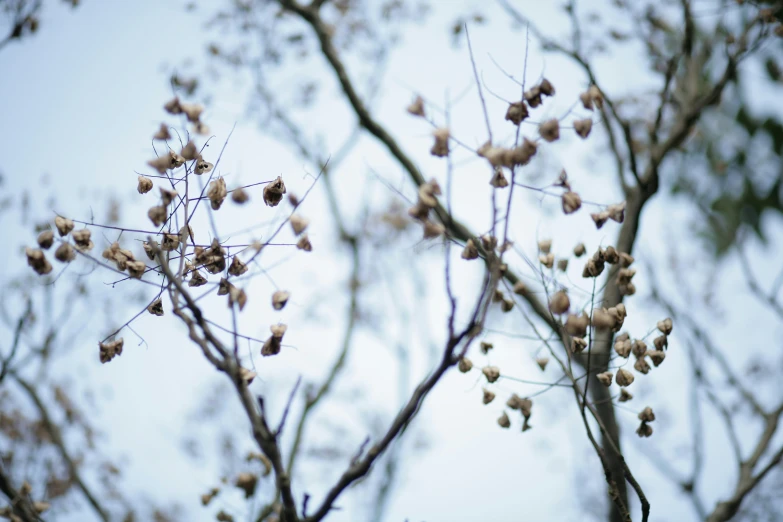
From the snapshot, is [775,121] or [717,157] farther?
[717,157]

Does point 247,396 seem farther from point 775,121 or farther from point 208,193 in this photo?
point 775,121

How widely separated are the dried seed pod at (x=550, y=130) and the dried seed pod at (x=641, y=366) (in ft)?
3.37

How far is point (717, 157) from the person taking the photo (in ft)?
31.1

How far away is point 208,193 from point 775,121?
9756 mm

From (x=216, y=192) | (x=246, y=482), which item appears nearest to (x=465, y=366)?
(x=246, y=482)

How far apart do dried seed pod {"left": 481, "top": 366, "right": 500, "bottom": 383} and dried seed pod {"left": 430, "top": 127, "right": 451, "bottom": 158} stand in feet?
3.34

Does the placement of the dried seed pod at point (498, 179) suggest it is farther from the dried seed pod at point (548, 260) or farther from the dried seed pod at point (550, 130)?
the dried seed pod at point (548, 260)

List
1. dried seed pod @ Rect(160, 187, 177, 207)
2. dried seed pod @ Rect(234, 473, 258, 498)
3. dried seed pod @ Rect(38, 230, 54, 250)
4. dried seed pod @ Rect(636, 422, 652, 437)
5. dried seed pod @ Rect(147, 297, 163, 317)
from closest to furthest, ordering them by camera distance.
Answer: dried seed pod @ Rect(160, 187, 177, 207) → dried seed pod @ Rect(38, 230, 54, 250) → dried seed pod @ Rect(147, 297, 163, 317) → dried seed pod @ Rect(636, 422, 652, 437) → dried seed pod @ Rect(234, 473, 258, 498)

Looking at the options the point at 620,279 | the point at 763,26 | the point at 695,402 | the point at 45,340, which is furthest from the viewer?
the point at 695,402

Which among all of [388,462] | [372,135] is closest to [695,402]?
[388,462]

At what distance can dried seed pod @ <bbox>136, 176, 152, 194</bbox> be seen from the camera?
216 cm

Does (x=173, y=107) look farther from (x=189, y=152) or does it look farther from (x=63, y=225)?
(x=63, y=225)

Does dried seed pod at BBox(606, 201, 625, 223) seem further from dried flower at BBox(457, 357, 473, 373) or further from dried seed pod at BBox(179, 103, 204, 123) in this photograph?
dried seed pod at BBox(179, 103, 204, 123)

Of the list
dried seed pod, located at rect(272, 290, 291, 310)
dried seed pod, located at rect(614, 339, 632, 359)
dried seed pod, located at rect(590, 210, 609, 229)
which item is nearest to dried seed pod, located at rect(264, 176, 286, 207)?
dried seed pod, located at rect(272, 290, 291, 310)
